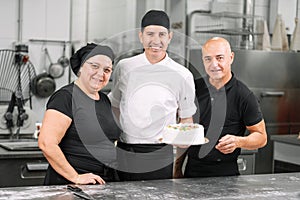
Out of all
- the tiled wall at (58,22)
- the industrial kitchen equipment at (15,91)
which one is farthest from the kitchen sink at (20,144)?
the tiled wall at (58,22)

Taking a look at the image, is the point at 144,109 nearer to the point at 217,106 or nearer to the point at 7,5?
the point at 217,106

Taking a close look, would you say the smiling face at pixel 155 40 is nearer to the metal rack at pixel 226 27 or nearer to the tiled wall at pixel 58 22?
the tiled wall at pixel 58 22

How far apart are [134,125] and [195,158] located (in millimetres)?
334

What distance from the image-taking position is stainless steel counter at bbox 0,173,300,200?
2.12m

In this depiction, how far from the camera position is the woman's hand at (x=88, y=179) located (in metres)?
2.36

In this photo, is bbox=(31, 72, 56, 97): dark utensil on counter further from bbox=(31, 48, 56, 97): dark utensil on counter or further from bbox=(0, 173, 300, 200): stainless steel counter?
bbox=(0, 173, 300, 200): stainless steel counter

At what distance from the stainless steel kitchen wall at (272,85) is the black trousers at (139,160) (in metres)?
2.06

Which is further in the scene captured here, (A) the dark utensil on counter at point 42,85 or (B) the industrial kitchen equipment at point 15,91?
(A) the dark utensil on counter at point 42,85

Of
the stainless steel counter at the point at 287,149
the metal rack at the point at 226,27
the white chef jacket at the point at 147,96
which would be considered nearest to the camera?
the white chef jacket at the point at 147,96

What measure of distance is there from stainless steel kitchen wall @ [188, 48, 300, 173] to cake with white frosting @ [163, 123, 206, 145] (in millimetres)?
2129

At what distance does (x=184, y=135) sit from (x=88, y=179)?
475 mm

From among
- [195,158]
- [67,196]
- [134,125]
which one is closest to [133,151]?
[134,125]

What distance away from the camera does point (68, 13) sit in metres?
4.25

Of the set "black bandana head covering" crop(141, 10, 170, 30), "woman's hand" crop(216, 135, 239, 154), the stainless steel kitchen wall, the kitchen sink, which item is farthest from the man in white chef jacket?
the stainless steel kitchen wall
